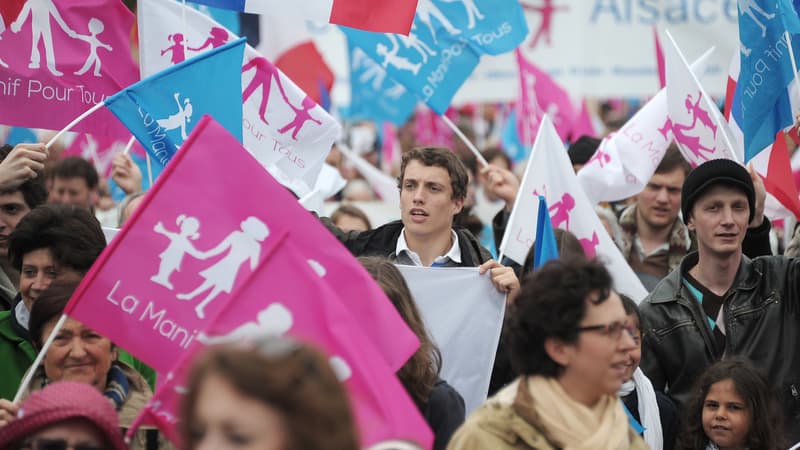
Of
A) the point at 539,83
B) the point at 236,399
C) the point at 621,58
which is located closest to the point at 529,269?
the point at 236,399

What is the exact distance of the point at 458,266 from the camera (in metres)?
6.18

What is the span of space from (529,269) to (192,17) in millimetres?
2295

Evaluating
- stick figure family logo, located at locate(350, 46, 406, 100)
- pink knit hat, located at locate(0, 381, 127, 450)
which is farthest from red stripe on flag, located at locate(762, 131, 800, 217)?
stick figure family logo, located at locate(350, 46, 406, 100)

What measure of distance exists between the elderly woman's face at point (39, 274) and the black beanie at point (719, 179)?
2637 millimetres

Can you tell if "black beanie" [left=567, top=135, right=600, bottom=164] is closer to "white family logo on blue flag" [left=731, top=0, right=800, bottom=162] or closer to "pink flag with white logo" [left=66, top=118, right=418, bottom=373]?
"white family logo on blue flag" [left=731, top=0, right=800, bottom=162]

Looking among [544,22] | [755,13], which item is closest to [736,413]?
[755,13]

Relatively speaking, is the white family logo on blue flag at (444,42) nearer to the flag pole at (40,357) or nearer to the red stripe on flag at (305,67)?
the red stripe on flag at (305,67)

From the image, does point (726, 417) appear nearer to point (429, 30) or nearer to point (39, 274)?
point (39, 274)

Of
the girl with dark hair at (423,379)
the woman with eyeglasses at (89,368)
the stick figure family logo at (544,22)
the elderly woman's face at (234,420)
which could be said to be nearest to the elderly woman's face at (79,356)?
the woman with eyeglasses at (89,368)

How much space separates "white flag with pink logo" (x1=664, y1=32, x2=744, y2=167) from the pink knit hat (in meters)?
4.14

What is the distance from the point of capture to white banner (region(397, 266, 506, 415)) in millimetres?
5555

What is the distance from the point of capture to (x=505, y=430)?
3.82m

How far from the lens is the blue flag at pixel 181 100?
5957 millimetres

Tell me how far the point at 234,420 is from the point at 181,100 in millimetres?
3677
